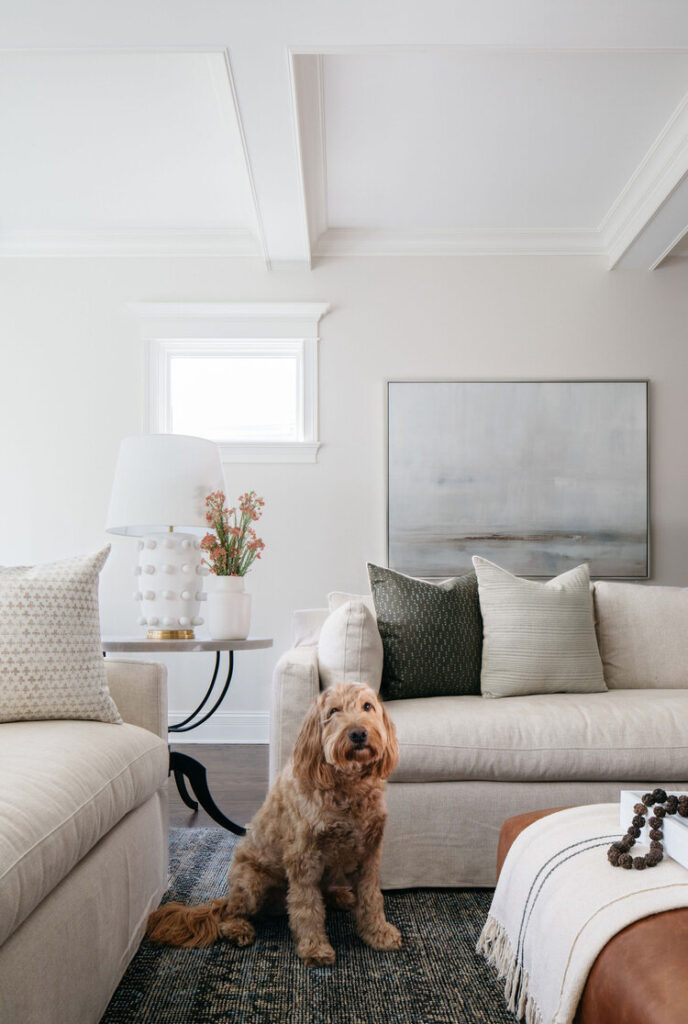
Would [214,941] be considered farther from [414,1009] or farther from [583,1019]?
[583,1019]

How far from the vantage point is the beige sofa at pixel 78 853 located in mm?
1040

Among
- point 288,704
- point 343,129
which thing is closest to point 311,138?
point 343,129

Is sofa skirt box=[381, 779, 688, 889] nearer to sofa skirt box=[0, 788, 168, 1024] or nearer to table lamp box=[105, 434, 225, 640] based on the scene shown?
sofa skirt box=[0, 788, 168, 1024]

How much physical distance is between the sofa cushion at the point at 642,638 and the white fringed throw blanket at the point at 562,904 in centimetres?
129

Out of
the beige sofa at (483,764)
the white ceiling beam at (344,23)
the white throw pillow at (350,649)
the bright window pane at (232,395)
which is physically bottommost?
the beige sofa at (483,764)

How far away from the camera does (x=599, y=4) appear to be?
2.23 meters

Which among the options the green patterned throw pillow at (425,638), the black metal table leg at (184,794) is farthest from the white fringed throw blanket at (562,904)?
the black metal table leg at (184,794)

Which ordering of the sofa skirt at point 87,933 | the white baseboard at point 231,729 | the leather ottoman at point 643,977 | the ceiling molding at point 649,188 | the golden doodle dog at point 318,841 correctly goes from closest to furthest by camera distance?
the leather ottoman at point 643,977
the sofa skirt at point 87,933
the golden doodle dog at point 318,841
the ceiling molding at point 649,188
the white baseboard at point 231,729

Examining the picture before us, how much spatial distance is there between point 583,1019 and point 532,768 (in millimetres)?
1001

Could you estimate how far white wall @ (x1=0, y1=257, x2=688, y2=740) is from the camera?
402 cm

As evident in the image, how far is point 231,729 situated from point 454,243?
9.42ft

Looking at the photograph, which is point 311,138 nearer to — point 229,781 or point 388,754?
point 388,754

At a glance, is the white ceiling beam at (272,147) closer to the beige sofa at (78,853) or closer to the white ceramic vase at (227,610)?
the white ceramic vase at (227,610)

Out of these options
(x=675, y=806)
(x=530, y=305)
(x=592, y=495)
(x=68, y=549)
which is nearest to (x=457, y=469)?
(x=592, y=495)
